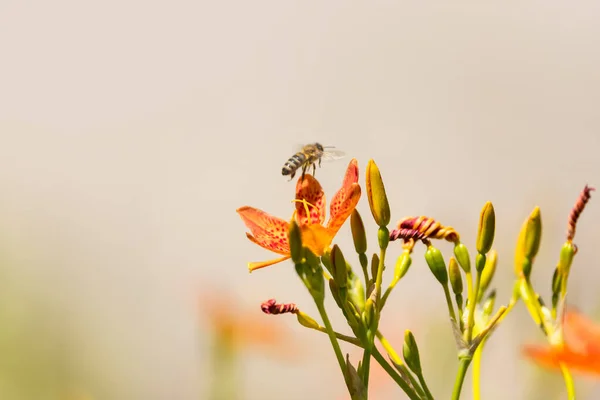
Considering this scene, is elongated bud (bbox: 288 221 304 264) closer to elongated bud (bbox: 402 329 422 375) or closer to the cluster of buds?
the cluster of buds

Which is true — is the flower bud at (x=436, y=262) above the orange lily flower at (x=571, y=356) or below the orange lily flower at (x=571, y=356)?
above

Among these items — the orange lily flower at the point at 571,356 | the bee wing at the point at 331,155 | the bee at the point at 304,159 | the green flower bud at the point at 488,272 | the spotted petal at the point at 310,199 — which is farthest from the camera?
the bee wing at the point at 331,155

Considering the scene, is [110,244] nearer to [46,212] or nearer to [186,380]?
[46,212]

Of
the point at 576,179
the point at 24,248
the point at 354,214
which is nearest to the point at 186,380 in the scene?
the point at 24,248

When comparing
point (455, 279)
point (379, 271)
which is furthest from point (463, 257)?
point (379, 271)

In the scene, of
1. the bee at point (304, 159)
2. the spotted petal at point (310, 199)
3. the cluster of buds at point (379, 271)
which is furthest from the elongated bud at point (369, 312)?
the bee at point (304, 159)

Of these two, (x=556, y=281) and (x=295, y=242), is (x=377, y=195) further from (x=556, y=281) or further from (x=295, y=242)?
(x=556, y=281)

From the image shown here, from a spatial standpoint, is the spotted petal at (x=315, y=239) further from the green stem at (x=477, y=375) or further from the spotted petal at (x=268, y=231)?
the green stem at (x=477, y=375)

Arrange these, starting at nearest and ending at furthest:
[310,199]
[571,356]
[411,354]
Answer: [571,356] → [411,354] → [310,199]
